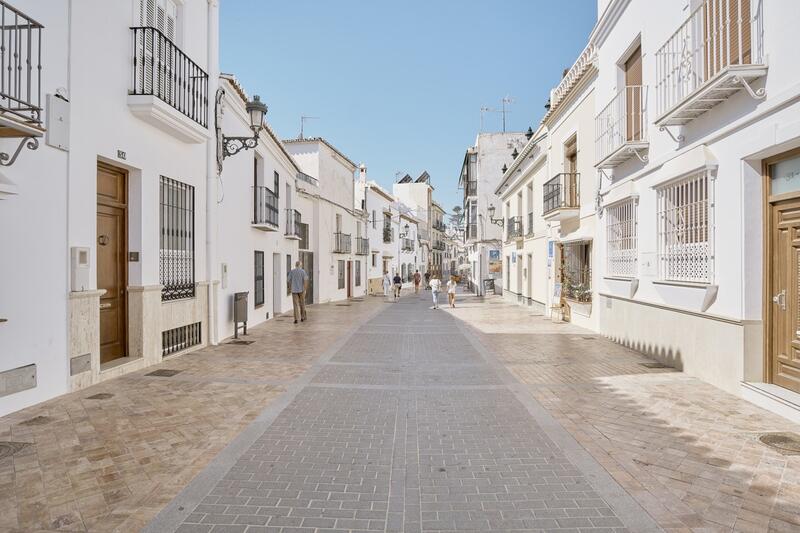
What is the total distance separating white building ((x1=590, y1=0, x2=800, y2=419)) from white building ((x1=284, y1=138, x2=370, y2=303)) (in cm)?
1404

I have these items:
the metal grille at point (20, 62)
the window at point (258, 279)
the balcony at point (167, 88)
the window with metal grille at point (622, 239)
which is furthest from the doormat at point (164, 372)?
the window with metal grille at point (622, 239)

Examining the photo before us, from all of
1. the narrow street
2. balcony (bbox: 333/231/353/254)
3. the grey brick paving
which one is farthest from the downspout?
balcony (bbox: 333/231/353/254)

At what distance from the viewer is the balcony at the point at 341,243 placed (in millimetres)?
24922

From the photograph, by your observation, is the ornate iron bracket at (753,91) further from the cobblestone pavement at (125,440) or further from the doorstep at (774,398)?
the cobblestone pavement at (125,440)

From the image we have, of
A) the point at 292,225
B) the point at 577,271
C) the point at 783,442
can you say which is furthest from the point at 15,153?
the point at 292,225

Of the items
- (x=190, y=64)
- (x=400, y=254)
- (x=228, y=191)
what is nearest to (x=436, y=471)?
(x=190, y=64)

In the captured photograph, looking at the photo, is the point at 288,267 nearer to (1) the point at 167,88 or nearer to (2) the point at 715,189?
(1) the point at 167,88

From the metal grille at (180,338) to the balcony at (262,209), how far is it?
458 centimetres

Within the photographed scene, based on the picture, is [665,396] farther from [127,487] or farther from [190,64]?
[190,64]

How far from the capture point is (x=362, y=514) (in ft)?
10.8

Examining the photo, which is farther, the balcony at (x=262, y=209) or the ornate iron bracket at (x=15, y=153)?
the balcony at (x=262, y=209)

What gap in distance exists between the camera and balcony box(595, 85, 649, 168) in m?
9.09

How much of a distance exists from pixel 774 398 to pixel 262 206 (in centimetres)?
1192

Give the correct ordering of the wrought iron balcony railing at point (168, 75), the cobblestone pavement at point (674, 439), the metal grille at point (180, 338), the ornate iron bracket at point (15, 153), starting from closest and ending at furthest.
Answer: the cobblestone pavement at point (674, 439) → the ornate iron bracket at point (15, 153) → the wrought iron balcony railing at point (168, 75) → the metal grille at point (180, 338)
